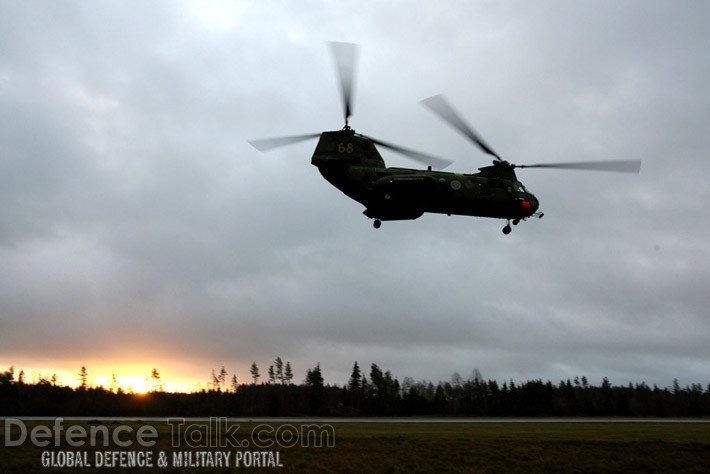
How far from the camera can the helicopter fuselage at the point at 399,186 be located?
1278 inches

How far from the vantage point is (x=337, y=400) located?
122m

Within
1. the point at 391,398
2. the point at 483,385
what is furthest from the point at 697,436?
the point at 483,385

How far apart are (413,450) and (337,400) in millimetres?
87538

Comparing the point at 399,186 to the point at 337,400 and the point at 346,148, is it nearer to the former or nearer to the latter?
the point at 346,148

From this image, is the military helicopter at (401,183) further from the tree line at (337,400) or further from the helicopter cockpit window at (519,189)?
the tree line at (337,400)

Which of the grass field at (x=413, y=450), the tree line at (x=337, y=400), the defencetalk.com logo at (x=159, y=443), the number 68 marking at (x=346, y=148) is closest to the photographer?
the defencetalk.com logo at (x=159, y=443)

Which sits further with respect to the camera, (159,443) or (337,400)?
(337,400)

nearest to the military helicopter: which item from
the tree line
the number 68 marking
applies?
the number 68 marking

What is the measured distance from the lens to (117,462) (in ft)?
104

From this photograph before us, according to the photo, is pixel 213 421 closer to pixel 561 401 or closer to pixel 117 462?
pixel 117 462

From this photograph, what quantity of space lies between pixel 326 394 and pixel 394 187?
99.6 meters

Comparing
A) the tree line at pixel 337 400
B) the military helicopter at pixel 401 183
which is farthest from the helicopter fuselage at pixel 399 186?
the tree line at pixel 337 400

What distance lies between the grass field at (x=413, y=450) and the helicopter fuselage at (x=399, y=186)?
12.3 m

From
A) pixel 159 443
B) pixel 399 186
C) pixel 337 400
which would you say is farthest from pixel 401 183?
pixel 337 400
